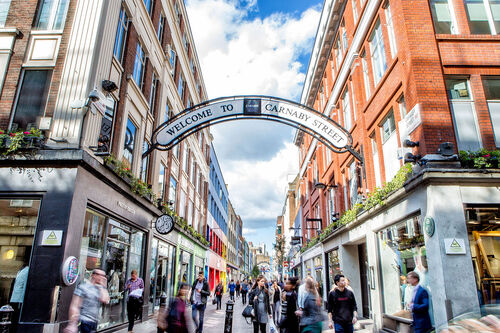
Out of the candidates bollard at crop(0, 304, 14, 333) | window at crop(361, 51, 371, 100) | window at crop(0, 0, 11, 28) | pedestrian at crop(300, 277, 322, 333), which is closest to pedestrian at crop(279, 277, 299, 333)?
pedestrian at crop(300, 277, 322, 333)

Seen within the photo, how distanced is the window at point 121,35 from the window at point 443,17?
1029 centimetres

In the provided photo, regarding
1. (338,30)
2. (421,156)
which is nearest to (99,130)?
(421,156)

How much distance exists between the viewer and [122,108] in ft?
40.2

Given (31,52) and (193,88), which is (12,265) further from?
(193,88)

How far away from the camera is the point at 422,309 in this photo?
273 inches

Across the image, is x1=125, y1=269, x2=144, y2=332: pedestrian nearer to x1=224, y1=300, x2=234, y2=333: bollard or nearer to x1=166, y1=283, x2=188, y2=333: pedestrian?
x1=224, y1=300, x2=234, y2=333: bollard

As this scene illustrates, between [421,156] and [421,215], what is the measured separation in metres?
1.50

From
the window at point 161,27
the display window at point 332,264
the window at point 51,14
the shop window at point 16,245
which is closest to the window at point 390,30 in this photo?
the window at point 51,14

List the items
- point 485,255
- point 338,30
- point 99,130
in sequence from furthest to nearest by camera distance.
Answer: point 338,30 → point 99,130 → point 485,255

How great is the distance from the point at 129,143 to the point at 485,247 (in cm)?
1187

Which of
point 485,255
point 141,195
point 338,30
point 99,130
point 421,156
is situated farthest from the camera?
point 338,30

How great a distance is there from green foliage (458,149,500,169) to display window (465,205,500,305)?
971 mm

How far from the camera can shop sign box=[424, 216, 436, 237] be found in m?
7.89

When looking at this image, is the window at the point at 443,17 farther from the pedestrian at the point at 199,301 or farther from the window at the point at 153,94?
the window at the point at 153,94
